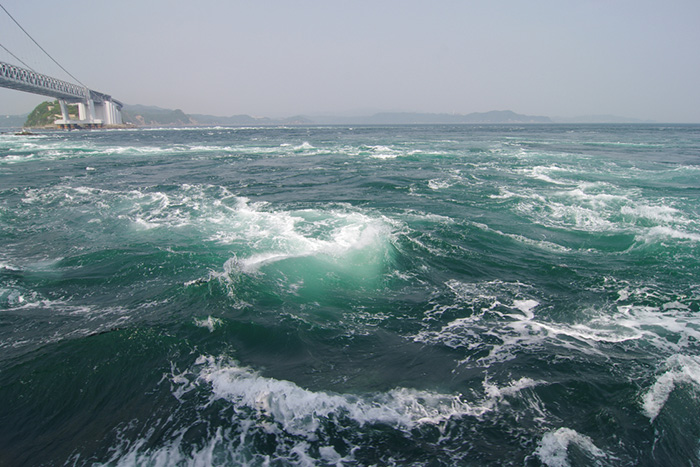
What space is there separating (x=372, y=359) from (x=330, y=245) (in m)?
5.21

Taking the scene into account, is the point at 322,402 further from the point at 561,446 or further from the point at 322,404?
the point at 561,446

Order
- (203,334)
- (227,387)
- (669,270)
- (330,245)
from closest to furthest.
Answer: (227,387) < (203,334) < (669,270) < (330,245)

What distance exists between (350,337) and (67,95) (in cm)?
11401

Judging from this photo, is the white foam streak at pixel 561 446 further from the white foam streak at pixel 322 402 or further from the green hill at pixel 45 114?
the green hill at pixel 45 114

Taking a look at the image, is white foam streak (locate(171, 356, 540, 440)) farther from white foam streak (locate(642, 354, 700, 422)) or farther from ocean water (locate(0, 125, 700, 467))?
white foam streak (locate(642, 354, 700, 422))

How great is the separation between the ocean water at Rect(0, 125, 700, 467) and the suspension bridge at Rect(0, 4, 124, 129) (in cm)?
8149

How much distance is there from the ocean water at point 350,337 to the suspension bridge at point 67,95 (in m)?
81.5

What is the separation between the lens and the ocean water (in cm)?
441

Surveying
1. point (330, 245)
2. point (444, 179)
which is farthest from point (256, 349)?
point (444, 179)

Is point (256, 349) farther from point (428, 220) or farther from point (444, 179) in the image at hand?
point (444, 179)

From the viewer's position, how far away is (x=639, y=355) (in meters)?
5.95


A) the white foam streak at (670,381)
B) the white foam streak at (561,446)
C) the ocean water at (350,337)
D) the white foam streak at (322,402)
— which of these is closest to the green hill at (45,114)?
the ocean water at (350,337)

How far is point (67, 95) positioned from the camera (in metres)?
87.5

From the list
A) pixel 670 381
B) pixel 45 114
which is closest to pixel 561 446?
pixel 670 381
